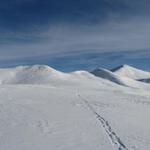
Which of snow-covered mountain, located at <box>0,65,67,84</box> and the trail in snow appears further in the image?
snow-covered mountain, located at <box>0,65,67,84</box>

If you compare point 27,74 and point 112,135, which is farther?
point 27,74

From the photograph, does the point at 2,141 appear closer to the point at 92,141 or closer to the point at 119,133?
the point at 92,141

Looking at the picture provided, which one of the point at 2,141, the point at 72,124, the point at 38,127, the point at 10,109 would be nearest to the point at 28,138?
the point at 2,141

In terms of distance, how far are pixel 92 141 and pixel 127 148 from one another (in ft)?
5.95

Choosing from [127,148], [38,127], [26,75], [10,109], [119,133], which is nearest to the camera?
[127,148]

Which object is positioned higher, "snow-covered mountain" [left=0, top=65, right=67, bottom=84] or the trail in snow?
Result: the trail in snow

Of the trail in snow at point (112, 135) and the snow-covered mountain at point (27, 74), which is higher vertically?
the trail in snow at point (112, 135)

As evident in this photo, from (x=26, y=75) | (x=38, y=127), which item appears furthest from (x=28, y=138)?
(x=26, y=75)

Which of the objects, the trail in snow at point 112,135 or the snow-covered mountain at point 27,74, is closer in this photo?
the trail in snow at point 112,135

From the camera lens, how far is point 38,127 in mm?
15039

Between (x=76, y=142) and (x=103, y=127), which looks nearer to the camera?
(x=76, y=142)

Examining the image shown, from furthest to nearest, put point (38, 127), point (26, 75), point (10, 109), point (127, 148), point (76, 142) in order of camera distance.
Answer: point (26, 75) < point (10, 109) < point (38, 127) < point (76, 142) < point (127, 148)

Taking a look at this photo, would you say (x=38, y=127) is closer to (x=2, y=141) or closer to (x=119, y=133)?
(x=2, y=141)

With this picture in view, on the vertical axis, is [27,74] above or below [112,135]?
below
